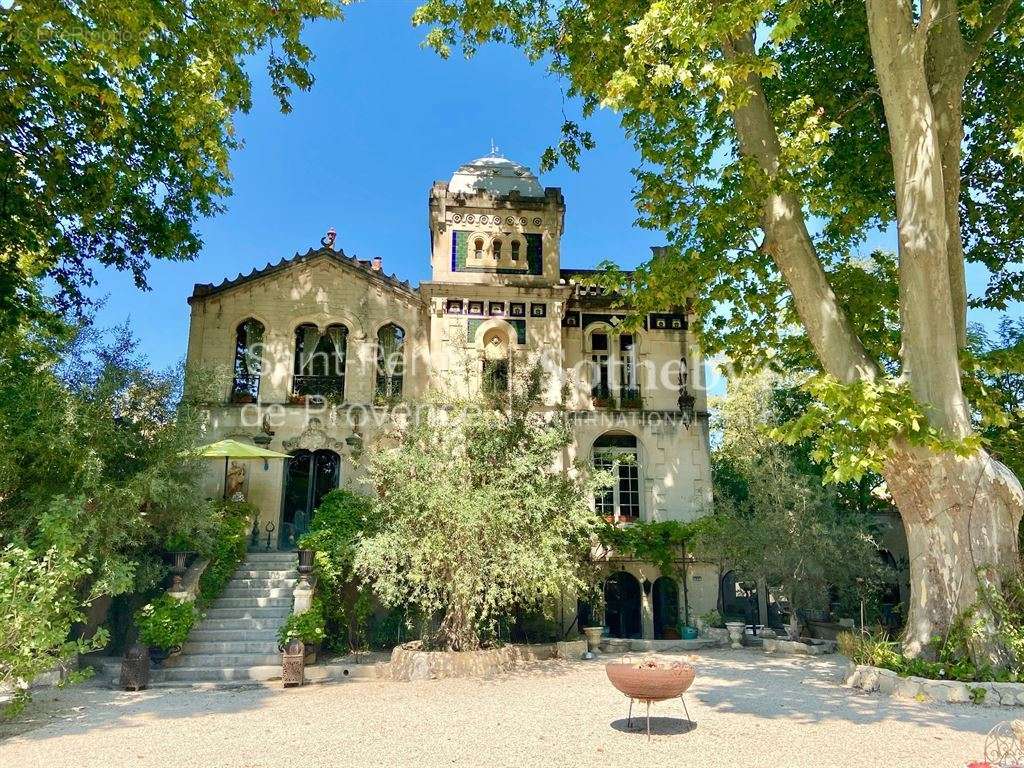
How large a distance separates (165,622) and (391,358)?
368 inches

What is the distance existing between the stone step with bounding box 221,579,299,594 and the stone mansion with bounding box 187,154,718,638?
107 inches

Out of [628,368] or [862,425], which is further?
[628,368]

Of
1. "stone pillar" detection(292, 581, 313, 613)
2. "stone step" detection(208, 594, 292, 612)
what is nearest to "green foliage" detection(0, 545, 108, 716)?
"stone pillar" detection(292, 581, 313, 613)

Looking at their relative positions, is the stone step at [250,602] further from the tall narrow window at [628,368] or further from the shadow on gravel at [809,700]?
the tall narrow window at [628,368]

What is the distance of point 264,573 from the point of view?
15391 millimetres

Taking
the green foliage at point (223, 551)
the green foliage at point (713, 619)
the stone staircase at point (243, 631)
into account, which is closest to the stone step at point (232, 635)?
the stone staircase at point (243, 631)

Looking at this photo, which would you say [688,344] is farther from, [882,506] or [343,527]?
[343,527]

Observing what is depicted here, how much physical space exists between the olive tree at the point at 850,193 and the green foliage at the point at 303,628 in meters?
8.29

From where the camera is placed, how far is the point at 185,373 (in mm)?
15805

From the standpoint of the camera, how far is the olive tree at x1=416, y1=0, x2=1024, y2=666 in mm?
9742

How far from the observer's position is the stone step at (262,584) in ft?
48.7

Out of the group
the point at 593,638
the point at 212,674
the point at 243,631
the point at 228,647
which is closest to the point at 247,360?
the point at 243,631

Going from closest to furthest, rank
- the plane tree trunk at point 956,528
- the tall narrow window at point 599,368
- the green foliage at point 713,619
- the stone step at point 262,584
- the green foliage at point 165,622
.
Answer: the plane tree trunk at point 956,528
the green foliage at point 165,622
the stone step at point 262,584
the green foliage at point 713,619
the tall narrow window at point 599,368

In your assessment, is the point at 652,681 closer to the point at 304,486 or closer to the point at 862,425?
the point at 862,425
